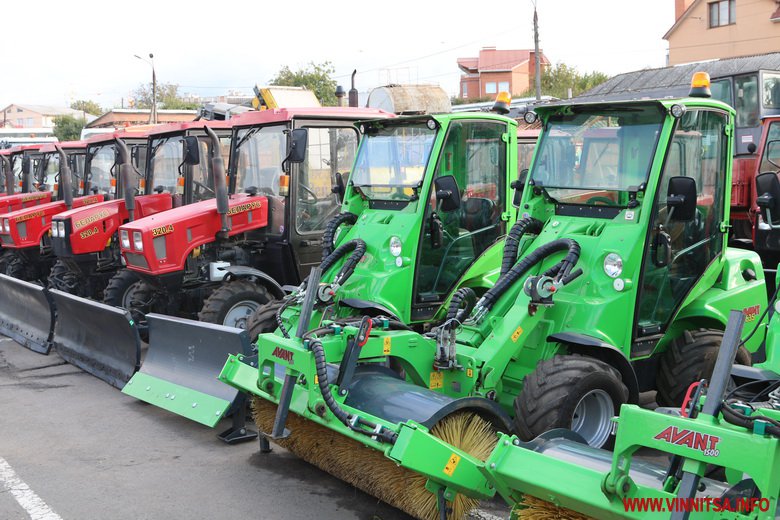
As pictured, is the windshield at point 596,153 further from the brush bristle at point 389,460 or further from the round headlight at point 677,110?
the brush bristle at point 389,460

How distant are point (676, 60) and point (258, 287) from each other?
36394 millimetres

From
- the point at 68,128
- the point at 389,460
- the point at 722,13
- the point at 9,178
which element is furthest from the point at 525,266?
the point at 68,128

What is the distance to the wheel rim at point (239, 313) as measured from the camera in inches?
326

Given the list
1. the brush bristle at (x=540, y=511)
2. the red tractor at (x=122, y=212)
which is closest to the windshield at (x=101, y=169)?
the red tractor at (x=122, y=212)

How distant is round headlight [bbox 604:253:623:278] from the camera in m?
5.25

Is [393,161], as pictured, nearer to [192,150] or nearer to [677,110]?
[677,110]

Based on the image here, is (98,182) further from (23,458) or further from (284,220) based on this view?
(23,458)

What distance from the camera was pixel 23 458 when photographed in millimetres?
6070

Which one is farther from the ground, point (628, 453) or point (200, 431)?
point (628, 453)

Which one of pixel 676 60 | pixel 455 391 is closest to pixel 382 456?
pixel 455 391

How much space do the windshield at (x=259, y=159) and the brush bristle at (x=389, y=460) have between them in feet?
13.8

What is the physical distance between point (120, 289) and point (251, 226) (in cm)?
235

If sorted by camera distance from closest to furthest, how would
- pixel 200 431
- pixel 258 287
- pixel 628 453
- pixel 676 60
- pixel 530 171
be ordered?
pixel 628 453 → pixel 530 171 → pixel 200 431 → pixel 258 287 → pixel 676 60

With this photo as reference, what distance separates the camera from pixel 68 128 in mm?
52688
